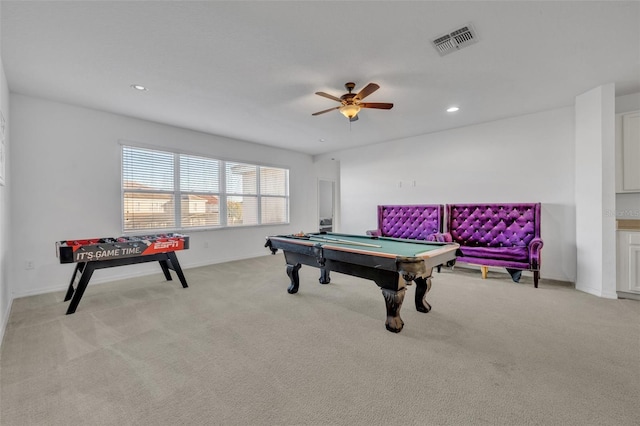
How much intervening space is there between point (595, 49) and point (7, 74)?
5757 mm

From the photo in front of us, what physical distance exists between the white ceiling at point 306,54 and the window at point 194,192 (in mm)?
951

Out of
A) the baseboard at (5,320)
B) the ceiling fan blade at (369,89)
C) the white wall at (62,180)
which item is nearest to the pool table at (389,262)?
the ceiling fan blade at (369,89)

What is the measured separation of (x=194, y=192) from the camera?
4.84 metres

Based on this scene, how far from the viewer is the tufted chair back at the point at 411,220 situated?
15.4ft

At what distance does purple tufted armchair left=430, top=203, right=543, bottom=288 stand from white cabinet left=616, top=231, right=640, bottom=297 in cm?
76

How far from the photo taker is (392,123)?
439cm

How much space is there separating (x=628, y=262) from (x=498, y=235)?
135 cm

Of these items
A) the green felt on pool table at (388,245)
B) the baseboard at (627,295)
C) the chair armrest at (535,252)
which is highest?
the green felt on pool table at (388,245)

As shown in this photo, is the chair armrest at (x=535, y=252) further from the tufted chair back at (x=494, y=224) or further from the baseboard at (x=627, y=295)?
the baseboard at (x=627, y=295)

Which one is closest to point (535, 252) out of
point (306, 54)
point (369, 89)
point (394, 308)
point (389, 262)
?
point (394, 308)

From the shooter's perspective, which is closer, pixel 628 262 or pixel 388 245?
pixel 388 245

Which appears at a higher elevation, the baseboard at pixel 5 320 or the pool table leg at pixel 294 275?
the pool table leg at pixel 294 275

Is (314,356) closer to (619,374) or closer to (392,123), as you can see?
(619,374)

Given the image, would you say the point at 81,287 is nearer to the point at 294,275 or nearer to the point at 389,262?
the point at 294,275
